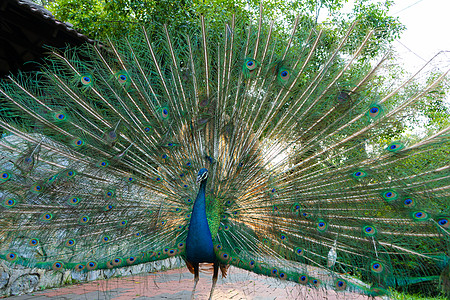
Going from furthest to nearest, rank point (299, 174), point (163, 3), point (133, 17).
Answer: point (133, 17) → point (163, 3) → point (299, 174)

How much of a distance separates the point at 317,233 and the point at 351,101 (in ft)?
3.84

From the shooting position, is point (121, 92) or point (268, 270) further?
point (121, 92)

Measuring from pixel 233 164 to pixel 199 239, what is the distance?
81cm

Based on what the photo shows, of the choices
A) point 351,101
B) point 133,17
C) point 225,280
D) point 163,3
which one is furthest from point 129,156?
point 133,17

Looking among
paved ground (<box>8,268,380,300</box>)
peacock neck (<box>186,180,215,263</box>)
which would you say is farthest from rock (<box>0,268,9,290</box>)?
peacock neck (<box>186,180,215,263</box>)

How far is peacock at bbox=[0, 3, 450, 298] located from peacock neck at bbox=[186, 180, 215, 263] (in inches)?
0.5

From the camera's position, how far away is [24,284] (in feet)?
12.7

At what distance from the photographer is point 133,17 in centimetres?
651

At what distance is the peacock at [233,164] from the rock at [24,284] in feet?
4.33

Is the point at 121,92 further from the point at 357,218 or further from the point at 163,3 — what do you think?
the point at 163,3

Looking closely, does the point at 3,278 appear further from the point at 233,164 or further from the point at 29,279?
the point at 233,164

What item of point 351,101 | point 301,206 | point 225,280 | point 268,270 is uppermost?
point 351,101

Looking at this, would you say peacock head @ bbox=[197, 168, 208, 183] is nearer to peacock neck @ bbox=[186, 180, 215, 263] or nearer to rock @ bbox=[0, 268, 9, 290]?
peacock neck @ bbox=[186, 180, 215, 263]

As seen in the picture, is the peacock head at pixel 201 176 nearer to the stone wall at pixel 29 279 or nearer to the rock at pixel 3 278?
the stone wall at pixel 29 279
